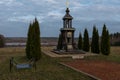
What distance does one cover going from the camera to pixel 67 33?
35.4 meters

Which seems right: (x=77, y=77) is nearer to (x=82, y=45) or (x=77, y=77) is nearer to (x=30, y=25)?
(x=30, y=25)

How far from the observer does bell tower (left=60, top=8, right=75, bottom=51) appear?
35.2 meters

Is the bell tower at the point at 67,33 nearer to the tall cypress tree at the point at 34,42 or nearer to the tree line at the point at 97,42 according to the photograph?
the tree line at the point at 97,42

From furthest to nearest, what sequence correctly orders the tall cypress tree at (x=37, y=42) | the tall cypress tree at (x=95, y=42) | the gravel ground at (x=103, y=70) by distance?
the tall cypress tree at (x=95, y=42) < the tall cypress tree at (x=37, y=42) < the gravel ground at (x=103, y=70)

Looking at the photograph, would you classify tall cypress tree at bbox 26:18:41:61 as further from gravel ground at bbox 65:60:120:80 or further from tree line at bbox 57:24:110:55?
tree line at bbox 57:24:110:55

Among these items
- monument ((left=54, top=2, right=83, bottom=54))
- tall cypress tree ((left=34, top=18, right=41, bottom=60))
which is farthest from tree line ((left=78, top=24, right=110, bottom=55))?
tall cypress tree ((left=34, top=18, right=41, bottom=60))

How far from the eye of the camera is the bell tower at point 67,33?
3519 cm

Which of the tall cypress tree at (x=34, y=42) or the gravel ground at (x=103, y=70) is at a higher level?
the tall cypress tree at (x=34, y=42)

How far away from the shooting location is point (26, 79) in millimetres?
14352

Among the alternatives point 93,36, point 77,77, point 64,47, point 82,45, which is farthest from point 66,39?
point 77,77

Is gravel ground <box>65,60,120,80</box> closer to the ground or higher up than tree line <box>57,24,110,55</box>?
closer to the ground

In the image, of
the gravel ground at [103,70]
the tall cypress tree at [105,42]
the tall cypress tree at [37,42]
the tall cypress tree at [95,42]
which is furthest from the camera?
the tall cypress tree at [95,42]

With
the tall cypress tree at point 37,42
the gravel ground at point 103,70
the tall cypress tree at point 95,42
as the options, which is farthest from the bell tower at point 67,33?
the gravel ground at point 103,70

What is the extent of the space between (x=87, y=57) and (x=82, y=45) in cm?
1371
